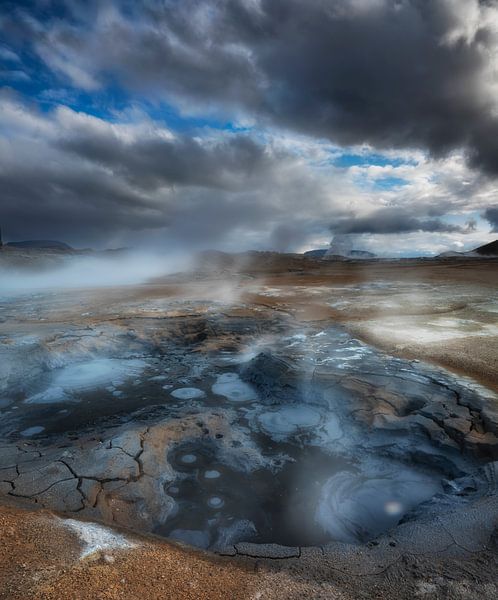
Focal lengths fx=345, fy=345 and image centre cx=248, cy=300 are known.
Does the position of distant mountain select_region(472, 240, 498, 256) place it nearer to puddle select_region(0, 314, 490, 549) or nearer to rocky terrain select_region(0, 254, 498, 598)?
rocky terrain select_region(0, 254, 498, 598)

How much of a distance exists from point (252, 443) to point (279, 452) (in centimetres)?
32

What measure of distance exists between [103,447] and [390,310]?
9086 mm

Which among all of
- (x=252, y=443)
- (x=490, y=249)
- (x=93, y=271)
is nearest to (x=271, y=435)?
(x=252, y=443)

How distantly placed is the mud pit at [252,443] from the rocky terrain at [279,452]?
0.06 ft

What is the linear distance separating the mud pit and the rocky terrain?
0.06ft

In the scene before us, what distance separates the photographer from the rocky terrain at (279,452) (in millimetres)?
2018

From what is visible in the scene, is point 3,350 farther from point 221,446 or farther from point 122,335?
point 221,446

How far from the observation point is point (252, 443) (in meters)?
3.78

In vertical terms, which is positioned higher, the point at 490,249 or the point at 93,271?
the point at 490,249

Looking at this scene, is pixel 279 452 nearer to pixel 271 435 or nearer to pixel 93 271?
pixel 271 435

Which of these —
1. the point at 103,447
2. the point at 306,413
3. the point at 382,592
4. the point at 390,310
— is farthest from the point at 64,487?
the point at 390,310

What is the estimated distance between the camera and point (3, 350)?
5.98 metres

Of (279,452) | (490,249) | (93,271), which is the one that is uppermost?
(490,249)

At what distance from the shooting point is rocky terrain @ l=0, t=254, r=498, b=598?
202 cm
